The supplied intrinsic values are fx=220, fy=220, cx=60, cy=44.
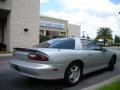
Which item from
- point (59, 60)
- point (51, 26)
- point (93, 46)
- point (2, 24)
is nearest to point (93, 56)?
point (93, 46)

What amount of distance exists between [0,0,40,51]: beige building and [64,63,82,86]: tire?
1472 cm

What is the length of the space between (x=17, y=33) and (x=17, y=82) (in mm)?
15146

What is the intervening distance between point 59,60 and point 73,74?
2.73ft

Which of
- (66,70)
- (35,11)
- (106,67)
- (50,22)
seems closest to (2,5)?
(35,11)

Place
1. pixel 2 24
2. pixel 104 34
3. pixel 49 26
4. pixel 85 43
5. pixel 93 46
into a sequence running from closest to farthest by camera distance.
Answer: pixel 85 43 < pixel 93 46 < pixel 2 24 < pixel 49 26 < pixel 104 34

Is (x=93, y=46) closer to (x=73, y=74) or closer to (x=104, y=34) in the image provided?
(x=73, y=74)

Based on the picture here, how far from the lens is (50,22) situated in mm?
48594

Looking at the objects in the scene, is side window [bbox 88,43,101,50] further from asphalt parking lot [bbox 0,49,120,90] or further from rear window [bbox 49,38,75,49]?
asphalt parking lot [bbox 0,49,120,90]

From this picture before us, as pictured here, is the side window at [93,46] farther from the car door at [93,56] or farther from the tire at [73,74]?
the tire at [73,74]

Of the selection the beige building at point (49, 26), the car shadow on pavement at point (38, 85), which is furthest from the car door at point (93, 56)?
the beige building at point (49, 26)

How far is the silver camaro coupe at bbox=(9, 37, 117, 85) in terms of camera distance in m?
5.85

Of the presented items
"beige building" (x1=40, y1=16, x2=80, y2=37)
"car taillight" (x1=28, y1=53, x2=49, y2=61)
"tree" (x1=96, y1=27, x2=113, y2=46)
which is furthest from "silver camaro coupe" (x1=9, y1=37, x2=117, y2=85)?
"tree" (x1=96, y1=27, x2=113, y2=46)

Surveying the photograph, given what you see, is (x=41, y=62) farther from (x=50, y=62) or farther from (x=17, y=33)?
(x=17, y=33)

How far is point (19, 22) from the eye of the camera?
2156 cm
